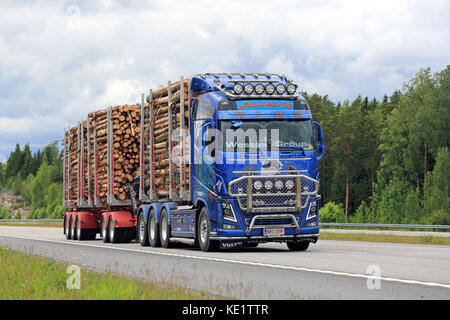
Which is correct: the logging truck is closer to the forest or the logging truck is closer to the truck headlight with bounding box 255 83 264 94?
the truck headlight with bounding box 255 83 264 94

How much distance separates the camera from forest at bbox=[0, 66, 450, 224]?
69.0 metres

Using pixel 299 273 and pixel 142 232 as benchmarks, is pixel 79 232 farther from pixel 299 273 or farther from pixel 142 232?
pixel 299 273

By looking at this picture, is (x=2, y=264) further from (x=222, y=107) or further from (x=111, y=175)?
(x=111, y=175)

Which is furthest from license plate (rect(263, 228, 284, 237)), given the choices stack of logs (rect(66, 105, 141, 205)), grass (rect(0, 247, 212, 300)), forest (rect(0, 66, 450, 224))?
forest (rect(0, 66, 450, 224))

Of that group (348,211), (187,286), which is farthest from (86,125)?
(348,211)

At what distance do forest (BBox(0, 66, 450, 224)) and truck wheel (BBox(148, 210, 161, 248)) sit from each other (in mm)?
29939

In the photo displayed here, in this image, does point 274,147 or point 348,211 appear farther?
point 348,211

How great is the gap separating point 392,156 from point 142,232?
219 ft

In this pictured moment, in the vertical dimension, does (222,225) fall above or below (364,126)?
below

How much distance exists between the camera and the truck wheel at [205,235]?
1991cm

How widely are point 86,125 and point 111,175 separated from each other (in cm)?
546

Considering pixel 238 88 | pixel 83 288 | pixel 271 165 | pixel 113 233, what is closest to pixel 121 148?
pixel 113 233
